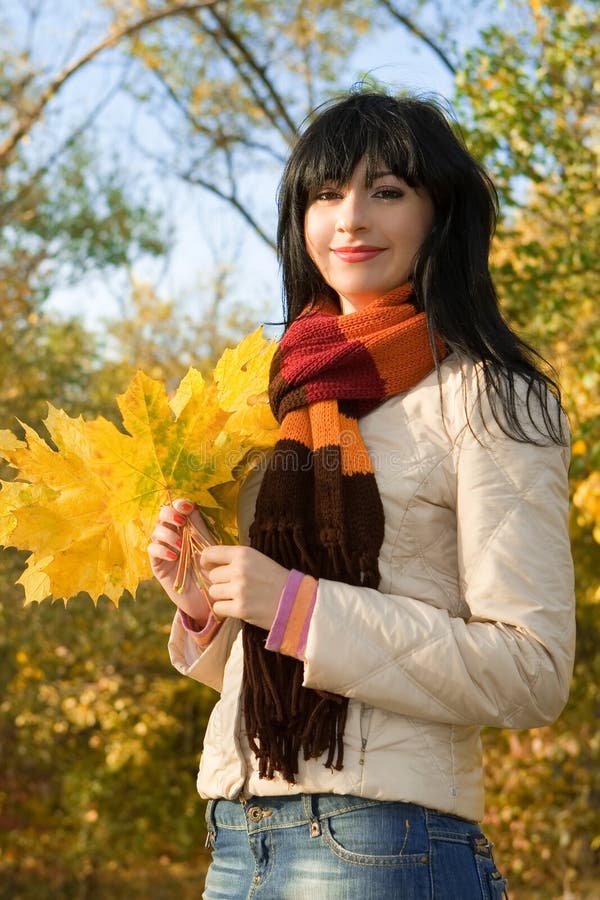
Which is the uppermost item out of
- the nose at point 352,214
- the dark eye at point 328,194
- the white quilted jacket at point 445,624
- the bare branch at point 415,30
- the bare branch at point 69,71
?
the bare branch at point 415,30

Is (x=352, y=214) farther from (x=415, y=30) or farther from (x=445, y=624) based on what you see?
(x=415, y=30)

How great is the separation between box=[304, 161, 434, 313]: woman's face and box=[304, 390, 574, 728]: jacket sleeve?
1.45 ft

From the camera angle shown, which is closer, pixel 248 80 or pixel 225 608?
pixel 225 608

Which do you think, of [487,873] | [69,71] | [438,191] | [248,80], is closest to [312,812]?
[487,873]

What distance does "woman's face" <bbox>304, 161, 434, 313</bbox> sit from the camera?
199 cm

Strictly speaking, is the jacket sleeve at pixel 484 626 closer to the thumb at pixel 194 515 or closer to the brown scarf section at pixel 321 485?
the brown scarf section at pixel 321 485

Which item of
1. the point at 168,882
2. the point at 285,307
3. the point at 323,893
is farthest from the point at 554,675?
the point at 168,882

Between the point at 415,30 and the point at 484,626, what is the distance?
30.0 ft

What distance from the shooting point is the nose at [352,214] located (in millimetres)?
1982

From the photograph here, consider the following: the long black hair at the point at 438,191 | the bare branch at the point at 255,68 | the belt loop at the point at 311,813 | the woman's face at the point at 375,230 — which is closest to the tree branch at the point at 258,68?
A: the bare branch at the point at 255,68

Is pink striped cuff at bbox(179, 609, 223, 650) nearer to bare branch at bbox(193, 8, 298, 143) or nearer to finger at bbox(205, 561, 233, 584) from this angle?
finger at bbox(205, 561, 233, 584)

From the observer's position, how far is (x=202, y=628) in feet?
6.71

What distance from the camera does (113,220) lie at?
401 inches

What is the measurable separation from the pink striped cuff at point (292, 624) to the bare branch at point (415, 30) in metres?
8.70
